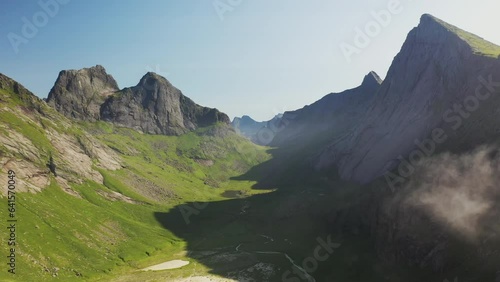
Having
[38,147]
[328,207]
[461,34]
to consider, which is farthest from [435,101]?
[38,147]

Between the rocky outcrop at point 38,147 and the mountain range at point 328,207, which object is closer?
the mountain range at point 328,207

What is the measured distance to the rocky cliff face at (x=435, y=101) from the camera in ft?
369


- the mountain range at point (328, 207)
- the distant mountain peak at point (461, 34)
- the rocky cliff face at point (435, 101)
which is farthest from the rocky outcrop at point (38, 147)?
the distant mountain peak at point (461, 34)

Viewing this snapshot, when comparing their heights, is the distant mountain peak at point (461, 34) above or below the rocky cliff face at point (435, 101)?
above

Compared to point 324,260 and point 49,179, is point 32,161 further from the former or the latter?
point 324,260

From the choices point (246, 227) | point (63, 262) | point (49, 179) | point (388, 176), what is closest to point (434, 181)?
point (388, 176)

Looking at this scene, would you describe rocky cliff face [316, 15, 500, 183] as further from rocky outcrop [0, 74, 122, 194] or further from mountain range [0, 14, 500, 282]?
rocky outcrop [0, 74, 122, 194]

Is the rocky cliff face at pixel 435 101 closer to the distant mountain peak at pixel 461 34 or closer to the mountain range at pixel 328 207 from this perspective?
the distant mountain peak at pixel 461 34

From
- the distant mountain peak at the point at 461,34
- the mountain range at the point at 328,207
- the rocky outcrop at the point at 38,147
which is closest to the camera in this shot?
the mountain range at the point at 328,207

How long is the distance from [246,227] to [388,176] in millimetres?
Answer: 64634

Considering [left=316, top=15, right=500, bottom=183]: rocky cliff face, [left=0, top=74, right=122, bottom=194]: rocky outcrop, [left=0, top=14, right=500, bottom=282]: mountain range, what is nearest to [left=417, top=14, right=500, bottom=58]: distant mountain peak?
[left=316, top=15, right=500, bottom=183]: rocky cliff face

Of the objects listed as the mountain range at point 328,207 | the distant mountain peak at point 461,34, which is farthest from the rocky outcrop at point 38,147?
the distant mountain peak at point 461,34

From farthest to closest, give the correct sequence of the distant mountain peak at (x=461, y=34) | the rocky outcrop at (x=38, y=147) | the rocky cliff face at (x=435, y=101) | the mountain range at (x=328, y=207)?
the distant mountain peak at (x=461, y=34), the rocky outcrop at (x=38, y=147), the rocky cliff face at (x=435, y=101), the mountain range at (x=328, y=207)

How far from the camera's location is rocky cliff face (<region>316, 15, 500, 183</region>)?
4431 inches
